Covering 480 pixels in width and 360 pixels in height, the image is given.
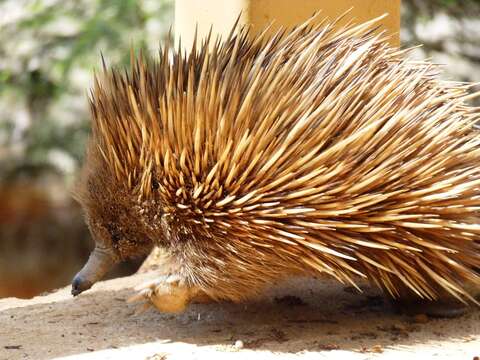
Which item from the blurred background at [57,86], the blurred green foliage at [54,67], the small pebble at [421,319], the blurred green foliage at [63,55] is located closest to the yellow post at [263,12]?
the small pebble at [421,319]

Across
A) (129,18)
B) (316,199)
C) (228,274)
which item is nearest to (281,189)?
(316,199)

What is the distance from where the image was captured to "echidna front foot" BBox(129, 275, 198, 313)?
4633 mm

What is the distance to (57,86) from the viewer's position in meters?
10.0

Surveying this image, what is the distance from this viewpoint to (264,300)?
18.4ft

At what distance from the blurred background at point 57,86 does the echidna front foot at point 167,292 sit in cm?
473

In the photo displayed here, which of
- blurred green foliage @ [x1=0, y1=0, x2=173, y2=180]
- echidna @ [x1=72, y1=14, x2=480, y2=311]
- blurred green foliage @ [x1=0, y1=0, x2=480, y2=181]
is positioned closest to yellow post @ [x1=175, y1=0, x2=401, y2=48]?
echidna @ [x1=72, y1=14, x2=480, y2=311]

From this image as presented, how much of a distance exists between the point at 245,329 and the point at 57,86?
590 centimetres

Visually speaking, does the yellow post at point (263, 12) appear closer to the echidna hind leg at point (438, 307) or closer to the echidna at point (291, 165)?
the echidna at point (291, 165)

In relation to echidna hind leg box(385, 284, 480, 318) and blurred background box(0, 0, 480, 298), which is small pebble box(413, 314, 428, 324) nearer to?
echidna hind leg box(385, 284, 480, 318)

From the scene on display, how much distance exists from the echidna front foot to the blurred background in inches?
186

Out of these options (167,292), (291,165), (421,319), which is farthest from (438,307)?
(167,292)

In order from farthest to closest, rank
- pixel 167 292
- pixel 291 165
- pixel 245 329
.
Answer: pixel 245 329
pixel 167 292
pixel 291 165

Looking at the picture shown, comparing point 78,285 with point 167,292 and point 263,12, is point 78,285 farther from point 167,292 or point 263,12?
point 263,12

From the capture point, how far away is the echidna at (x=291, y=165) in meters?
4.36
